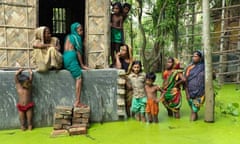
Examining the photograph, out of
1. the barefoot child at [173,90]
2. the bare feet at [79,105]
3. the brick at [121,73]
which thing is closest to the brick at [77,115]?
the bare feet at [79,105]

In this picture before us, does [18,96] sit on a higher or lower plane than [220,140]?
higher

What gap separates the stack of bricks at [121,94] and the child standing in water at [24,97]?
4.74 ft

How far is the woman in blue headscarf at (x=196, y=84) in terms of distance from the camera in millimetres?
5148

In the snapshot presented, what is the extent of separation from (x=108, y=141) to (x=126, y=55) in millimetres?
2036

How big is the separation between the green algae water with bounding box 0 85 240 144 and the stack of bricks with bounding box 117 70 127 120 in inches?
5.9

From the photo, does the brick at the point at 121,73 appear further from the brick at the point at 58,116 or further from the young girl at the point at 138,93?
the brick at the point at 58,116

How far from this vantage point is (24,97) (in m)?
4.81

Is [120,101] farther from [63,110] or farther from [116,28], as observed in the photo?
[116,28]

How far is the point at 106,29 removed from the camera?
19.0 ft

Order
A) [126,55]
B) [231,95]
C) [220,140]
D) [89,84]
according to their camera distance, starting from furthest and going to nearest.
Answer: [231,95], [126,55], [89,84], [220,140]

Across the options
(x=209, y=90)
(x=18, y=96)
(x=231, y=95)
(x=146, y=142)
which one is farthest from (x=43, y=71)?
(x=231, y=95)

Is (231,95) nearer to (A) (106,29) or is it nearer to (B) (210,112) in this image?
(B) (210,112)

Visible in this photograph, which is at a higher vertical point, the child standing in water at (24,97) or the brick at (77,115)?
the child standing in water at (24,97)

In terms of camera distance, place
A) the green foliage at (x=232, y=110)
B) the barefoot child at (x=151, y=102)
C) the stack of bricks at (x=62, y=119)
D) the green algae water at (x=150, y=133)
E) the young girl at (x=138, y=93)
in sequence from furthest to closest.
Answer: the green foliage at (x=232, y=110) → the young girl at (x=138, y=93) → the barefoot child at (x=151, y=102) → the stack of bricks at (x=62, y=119) → the green algae water at (x=150, y=133)
